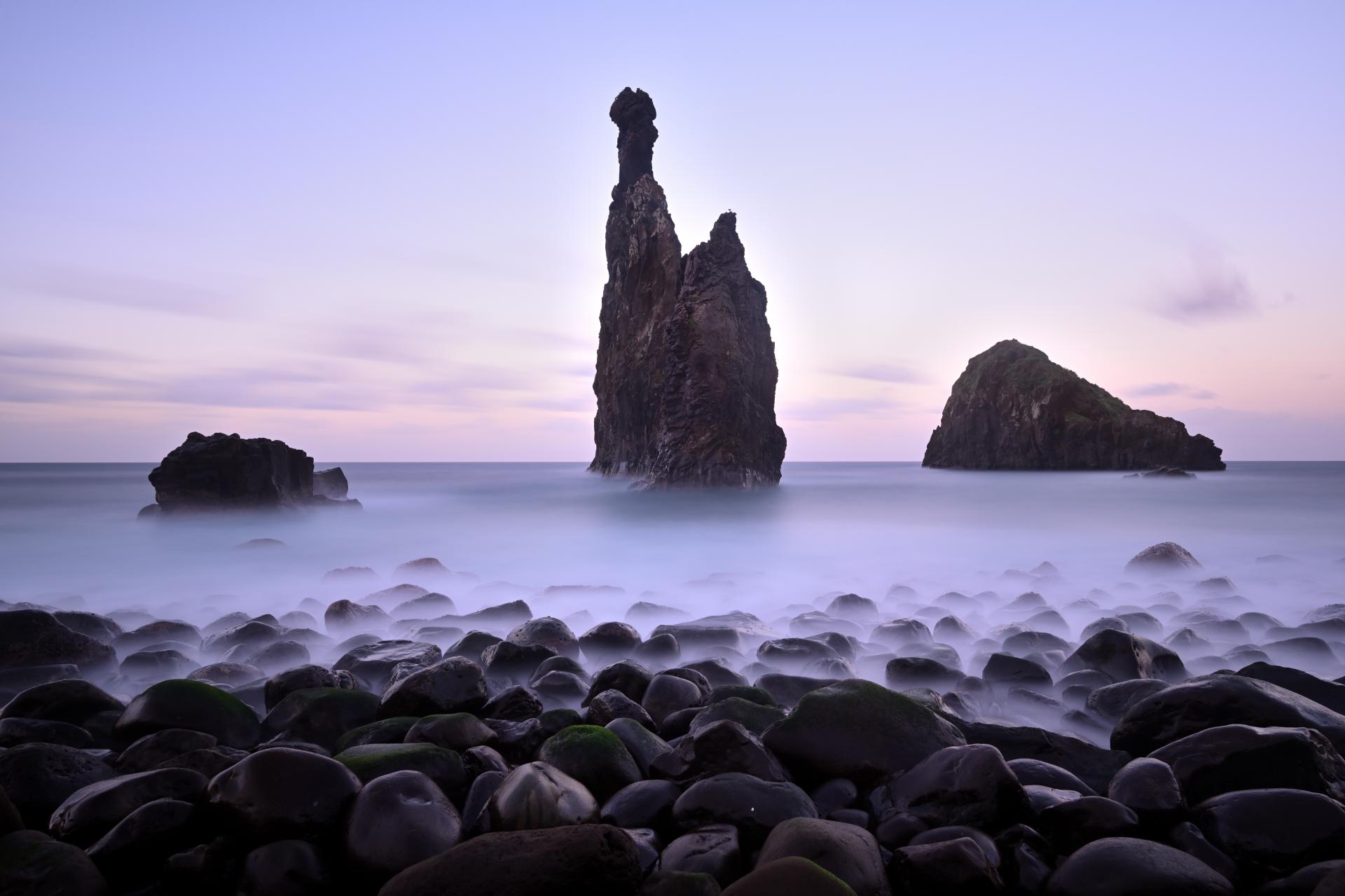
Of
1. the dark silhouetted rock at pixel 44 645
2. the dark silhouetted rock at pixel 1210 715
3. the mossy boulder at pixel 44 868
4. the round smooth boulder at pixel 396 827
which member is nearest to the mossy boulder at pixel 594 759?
the round smooth boulder at pixel 396 827

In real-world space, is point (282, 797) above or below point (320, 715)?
above

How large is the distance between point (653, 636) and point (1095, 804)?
3683 mm

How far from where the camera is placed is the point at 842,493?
36094 millimetres

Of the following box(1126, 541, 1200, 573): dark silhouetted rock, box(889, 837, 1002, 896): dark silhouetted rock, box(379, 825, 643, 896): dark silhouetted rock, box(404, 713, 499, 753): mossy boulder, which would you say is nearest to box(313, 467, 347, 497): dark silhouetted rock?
box(1126, 541, 1200, 573): dark silhouetted rock

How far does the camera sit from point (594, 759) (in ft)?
10.5

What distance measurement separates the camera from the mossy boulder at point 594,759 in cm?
315

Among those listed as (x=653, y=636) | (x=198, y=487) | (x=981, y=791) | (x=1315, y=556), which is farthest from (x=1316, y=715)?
(x=198, y=487)

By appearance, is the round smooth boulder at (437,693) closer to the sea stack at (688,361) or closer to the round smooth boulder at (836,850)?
the round smooth boulder at (836,850)

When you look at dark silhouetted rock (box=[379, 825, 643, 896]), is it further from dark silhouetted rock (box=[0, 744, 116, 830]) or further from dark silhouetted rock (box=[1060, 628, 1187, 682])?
dark silhouetted rock (box=[1060, 628, 1187, 682])

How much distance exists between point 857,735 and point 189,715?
3.46 m

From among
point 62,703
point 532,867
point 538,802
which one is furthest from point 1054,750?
point 62,703

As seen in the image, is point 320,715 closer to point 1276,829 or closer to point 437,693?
point 437,693

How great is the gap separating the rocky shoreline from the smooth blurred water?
4.42m

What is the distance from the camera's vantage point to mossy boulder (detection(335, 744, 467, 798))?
3.09 m
